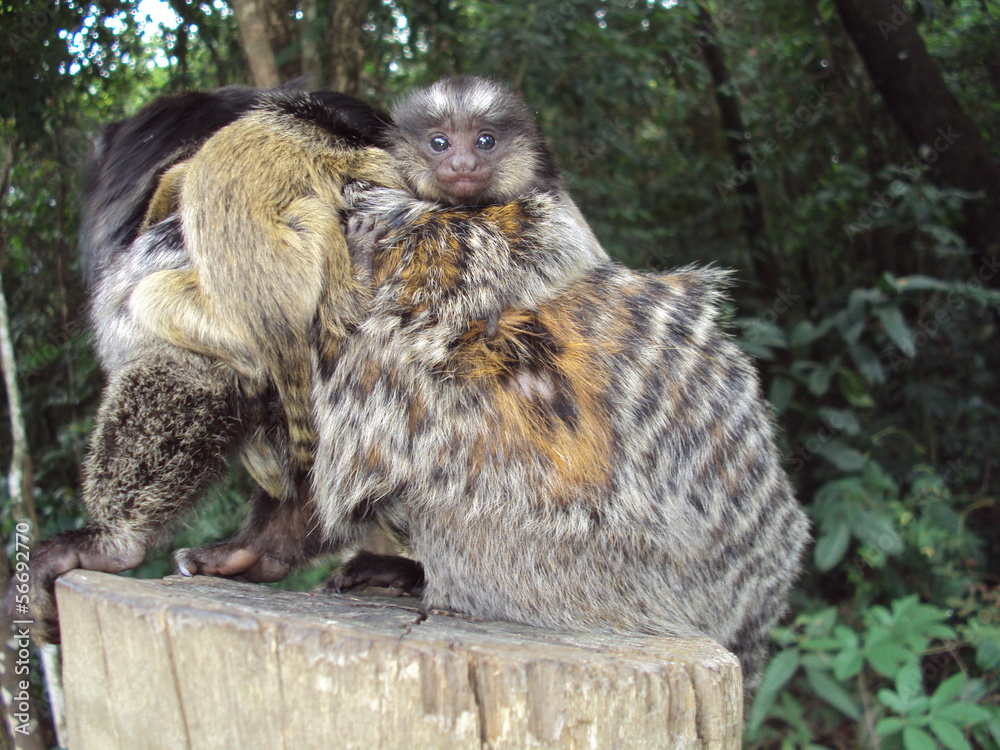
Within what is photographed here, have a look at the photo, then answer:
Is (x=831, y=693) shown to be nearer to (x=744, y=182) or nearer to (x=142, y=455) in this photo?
(x=142, y=455)

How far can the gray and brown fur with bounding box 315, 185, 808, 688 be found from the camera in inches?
83.8

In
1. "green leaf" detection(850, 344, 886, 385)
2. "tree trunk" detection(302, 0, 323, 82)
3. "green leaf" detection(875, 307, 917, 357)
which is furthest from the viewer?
"green leaf" detection(850, 344, 886, 385)

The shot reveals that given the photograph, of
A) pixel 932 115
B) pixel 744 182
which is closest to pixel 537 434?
pixel 932 115

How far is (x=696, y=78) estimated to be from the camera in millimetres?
5762

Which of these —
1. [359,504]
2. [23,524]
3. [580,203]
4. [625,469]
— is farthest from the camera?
[580,203]

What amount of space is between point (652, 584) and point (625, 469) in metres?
0.34

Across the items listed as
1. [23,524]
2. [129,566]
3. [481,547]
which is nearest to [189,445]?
[129,566]

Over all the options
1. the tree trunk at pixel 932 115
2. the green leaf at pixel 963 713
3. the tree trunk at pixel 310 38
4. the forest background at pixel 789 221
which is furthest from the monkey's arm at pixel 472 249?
the tree trunk at pixel 932 115

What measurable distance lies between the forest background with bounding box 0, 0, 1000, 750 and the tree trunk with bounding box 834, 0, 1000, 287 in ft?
0.05

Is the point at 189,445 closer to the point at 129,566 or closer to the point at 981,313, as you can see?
the point at 129,566

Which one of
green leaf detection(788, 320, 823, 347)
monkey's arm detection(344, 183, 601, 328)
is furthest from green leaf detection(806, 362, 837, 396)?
monkey's arm detection(344, 183, 601, 328)

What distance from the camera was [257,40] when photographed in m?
3.82

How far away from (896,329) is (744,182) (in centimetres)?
301

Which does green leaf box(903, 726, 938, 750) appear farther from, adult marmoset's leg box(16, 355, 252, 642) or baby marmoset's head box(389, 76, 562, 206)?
adult marmoset's leg box(16, 355, 252, 642)
